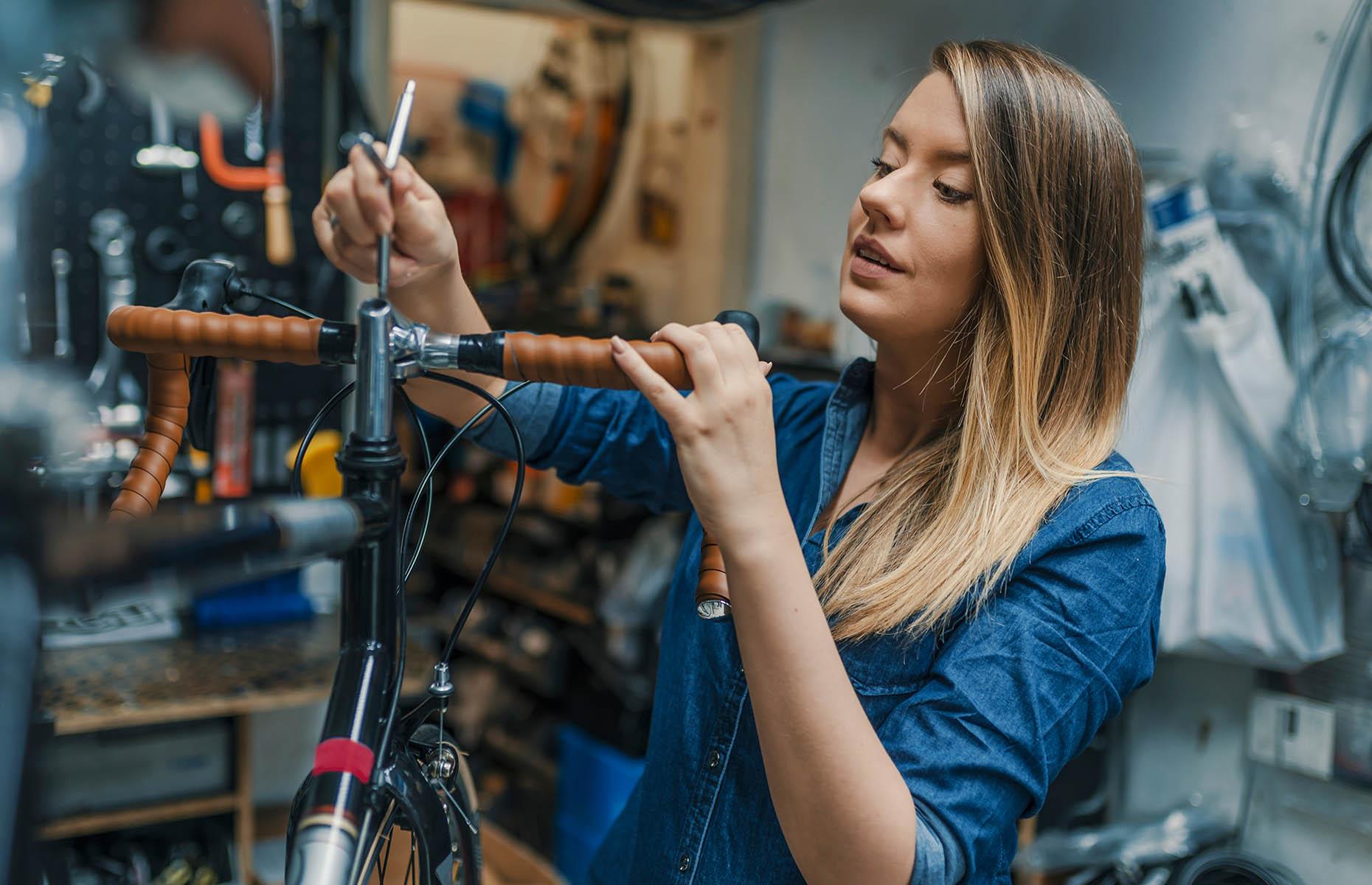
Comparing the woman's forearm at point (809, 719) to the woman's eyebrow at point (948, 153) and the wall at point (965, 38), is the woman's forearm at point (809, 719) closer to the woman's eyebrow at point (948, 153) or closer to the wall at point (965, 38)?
the woman's eyebrow at point (948, 153)

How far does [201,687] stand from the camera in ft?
7.00

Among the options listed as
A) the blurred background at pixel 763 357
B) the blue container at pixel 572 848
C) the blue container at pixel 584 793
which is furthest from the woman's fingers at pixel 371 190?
the blue container at pixel 572 848

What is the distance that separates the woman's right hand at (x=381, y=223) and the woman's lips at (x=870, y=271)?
343 millimetres

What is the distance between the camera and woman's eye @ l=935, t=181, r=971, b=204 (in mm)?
959

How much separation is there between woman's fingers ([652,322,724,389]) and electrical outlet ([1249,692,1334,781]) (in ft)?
5.72

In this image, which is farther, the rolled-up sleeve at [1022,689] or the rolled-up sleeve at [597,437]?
the rolled-up sleeve at [597,437]

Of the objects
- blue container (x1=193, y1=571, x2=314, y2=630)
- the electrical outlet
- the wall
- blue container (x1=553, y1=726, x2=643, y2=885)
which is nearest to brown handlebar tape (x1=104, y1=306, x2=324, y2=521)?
the wall

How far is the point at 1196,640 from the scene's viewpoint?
1932 millimetres

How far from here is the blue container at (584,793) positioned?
9.40ft

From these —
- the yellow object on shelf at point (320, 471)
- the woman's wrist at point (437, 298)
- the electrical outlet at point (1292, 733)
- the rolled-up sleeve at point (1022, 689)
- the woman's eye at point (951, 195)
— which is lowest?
the electrical outlet at point (1292, 733)

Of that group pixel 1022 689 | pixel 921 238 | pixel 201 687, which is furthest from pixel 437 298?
pixel 201 687

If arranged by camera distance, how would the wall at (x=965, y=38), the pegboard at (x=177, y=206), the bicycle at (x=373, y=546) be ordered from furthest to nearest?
1. the pegboard at (x=177, y=206)
2. the wall at (x=965, y=38)
3. the bicycle at (x=373, y=546)

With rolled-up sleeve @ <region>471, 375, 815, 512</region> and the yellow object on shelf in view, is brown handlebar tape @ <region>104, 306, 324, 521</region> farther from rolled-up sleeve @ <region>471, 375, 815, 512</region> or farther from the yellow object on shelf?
the yellow object on shelf

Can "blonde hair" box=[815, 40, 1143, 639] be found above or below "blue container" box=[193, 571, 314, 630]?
above
